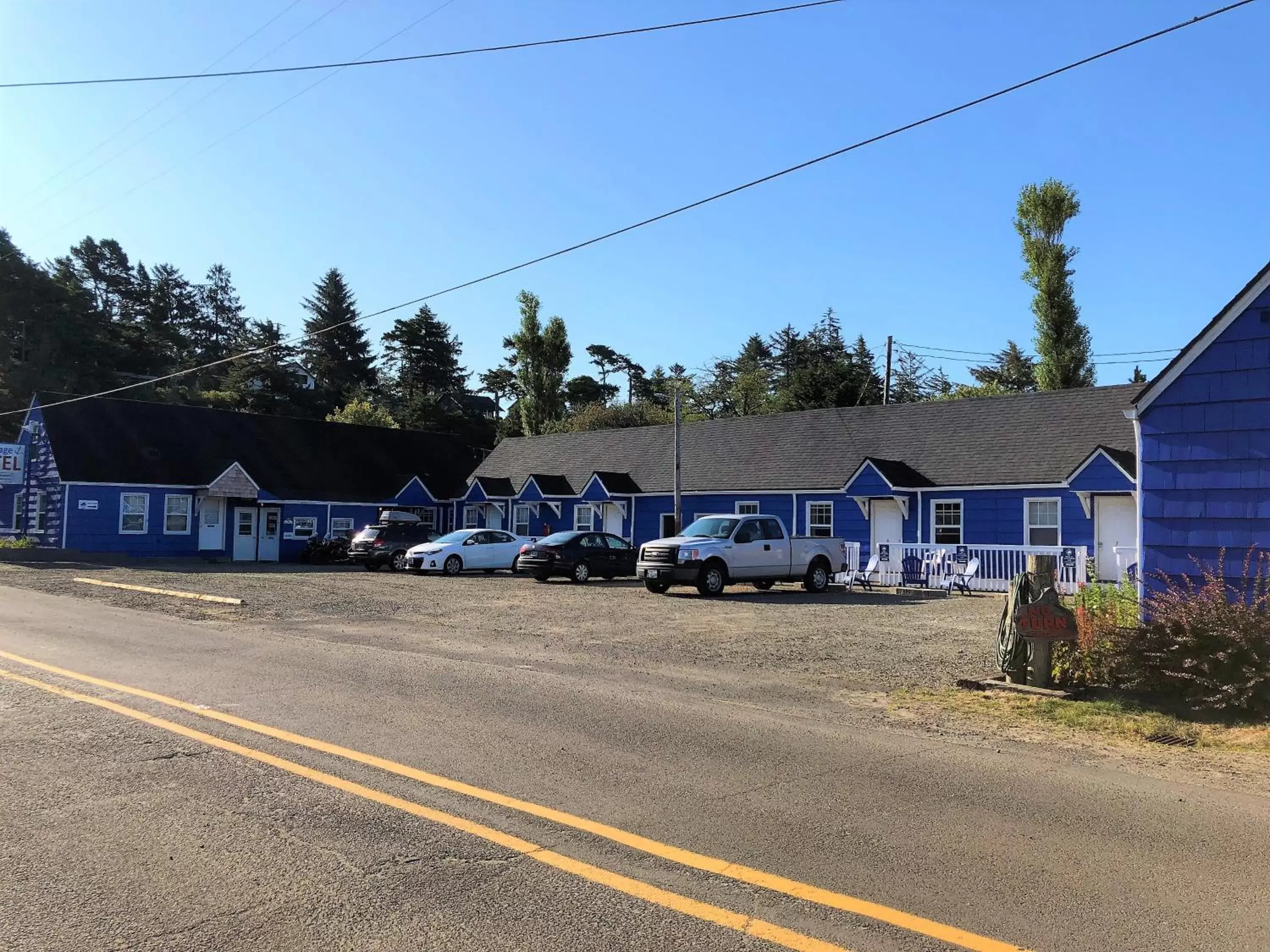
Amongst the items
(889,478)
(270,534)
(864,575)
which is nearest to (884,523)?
(889,478)

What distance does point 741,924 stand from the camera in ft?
13.4

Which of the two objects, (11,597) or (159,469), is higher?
(159,469)

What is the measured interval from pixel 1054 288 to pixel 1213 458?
35871 mm

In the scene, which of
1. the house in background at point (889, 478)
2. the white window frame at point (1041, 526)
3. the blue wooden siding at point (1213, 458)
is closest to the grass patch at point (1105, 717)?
the blue wooden siding at point (1213, 458)

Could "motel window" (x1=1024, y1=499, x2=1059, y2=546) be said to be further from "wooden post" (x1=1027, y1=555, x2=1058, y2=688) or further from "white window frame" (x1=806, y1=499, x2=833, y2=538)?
"wooden post" (x1=1027, y1=555, x2=1058, y2=688)

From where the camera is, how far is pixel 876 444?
3059 centimetres

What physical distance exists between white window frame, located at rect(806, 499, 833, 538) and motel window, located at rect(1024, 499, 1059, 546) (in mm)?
5974

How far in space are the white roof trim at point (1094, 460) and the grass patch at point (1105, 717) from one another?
14.9 metres

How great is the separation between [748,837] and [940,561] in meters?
20.9

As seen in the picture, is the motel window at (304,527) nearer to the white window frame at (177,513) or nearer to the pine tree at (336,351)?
the white window frame at (177,513)

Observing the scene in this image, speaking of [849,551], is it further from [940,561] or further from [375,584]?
[375,584]

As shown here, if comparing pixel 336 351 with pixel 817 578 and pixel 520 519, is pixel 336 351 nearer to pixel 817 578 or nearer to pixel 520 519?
pixel 520 519

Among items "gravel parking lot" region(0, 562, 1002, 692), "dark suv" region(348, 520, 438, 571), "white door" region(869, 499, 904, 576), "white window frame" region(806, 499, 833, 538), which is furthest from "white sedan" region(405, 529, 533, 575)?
"white door" region(869, 499, 904, 576)

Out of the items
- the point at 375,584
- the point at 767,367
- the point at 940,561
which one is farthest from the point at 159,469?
the point at 767,367
